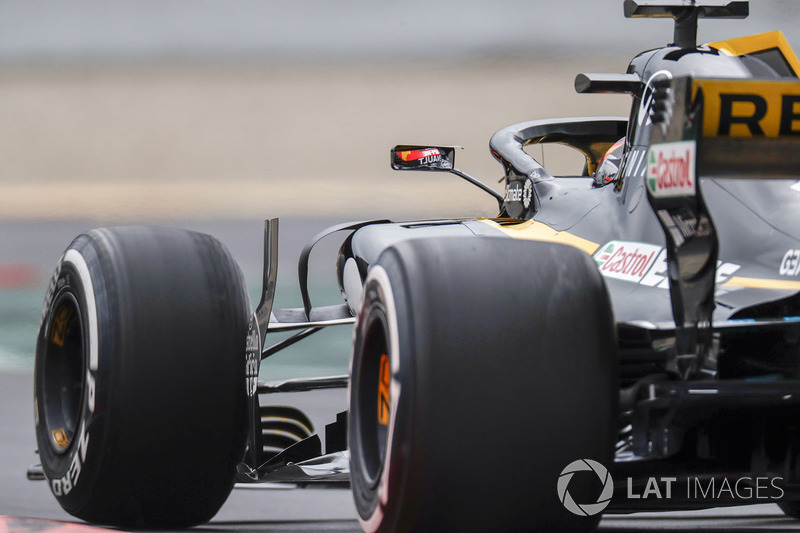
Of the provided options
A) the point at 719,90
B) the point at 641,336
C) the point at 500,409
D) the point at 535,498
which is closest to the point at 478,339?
the point at 500,409

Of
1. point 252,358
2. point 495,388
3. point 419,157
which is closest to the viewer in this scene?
point 495,388

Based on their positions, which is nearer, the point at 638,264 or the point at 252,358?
the point at 638,264

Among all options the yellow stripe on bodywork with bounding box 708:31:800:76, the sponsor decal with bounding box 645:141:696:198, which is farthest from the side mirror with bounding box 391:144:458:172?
the sponsor decal with bounding box 645:141:696:198

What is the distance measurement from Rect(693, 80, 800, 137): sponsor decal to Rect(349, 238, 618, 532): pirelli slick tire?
0.38m

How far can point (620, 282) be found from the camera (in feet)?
9.53

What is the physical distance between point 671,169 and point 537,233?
122cm

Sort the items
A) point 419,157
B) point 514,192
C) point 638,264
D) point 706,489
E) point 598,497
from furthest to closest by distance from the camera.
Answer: point 419,157, point 514,192, point 638,264, point 706,489, point 598,497

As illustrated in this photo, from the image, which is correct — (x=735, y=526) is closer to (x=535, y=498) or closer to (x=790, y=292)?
(x=790, y=292)

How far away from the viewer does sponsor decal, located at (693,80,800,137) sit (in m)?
2.37

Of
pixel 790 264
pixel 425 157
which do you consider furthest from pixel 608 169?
pixel 790 264

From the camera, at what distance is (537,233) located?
3615 millimetres

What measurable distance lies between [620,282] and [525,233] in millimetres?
765

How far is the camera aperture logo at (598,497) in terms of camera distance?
2.36 m

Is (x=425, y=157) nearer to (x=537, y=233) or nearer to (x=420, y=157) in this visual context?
(x=420, y=157)
